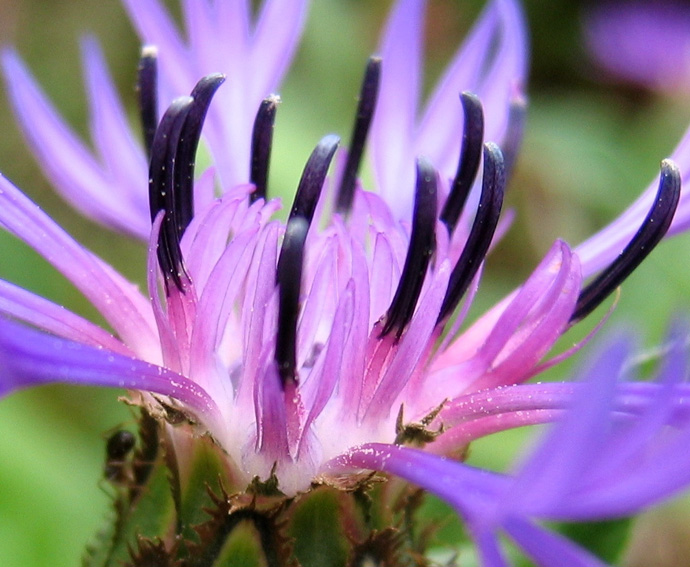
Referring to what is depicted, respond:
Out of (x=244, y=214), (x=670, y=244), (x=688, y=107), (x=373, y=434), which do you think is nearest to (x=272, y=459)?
(x=373, y=434)

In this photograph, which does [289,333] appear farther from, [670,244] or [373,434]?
[670,244]

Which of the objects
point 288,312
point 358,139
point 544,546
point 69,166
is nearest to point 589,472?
point 544,546

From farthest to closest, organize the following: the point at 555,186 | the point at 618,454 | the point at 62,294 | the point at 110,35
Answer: the point at 110,35, the point at 555,186, the point at 62,294, the point at 618,454

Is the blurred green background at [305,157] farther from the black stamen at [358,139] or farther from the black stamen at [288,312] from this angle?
the black stamen at [288,312]

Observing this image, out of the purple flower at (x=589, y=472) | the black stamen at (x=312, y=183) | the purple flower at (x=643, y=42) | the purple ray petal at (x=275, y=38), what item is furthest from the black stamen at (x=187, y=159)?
the purple flower at (x=643, y=42)

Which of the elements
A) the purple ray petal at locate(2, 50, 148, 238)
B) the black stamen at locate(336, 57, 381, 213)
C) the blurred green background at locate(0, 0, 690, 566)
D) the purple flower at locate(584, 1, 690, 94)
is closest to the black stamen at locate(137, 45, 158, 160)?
the purple ray petal at locate(2, 50, 148, 238)
